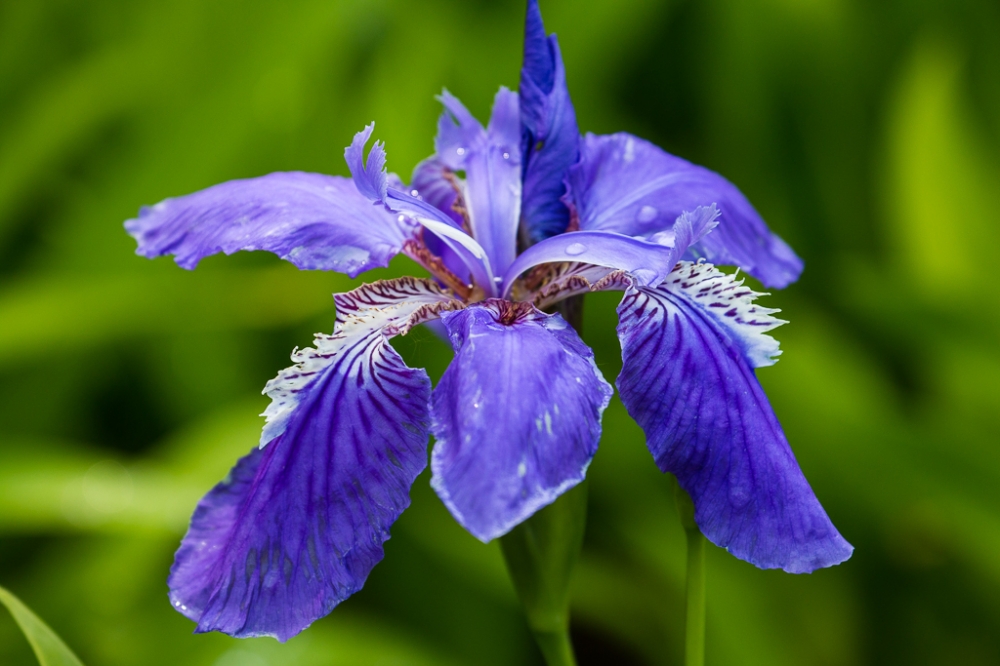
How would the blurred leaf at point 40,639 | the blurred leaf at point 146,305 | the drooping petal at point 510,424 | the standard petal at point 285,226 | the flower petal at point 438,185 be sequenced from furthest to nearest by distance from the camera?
the blurred leaf at point 146,305 < the flower petal at point 438,185 < the standard petal at point 285,226 < the blurred leaf at point 40,639 < the drooping petal at point 510,424

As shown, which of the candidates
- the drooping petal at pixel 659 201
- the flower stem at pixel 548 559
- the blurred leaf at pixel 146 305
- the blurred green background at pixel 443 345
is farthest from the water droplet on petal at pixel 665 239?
the blurred leaf at pixel 146 305

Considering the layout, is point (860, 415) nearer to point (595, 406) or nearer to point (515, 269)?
point (515, 269)

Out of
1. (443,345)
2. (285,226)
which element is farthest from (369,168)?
(443,345)

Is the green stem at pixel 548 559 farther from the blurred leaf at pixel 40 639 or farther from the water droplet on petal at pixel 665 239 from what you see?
the blurred leaf at pixel 40 639

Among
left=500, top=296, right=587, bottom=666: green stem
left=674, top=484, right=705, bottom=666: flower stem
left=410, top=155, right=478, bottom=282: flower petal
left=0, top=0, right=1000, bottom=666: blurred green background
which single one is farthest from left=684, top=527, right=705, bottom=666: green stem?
left=0, top=0, right=1000, bottom=666: blurred green background

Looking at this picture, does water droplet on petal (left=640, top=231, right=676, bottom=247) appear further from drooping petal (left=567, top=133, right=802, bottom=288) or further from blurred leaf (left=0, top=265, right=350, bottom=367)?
blurred leaf (left=0, top=265, right=350, bottom=367)

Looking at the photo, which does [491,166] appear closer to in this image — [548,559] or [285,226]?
[285,226]

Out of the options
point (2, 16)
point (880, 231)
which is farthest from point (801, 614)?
point (2, 16)
